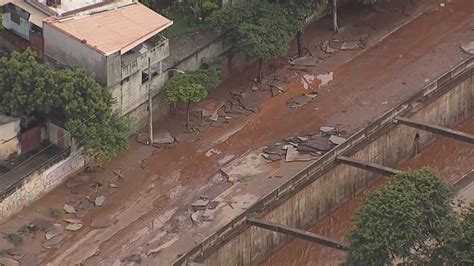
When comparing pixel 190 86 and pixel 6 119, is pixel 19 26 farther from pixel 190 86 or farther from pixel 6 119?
pixel 190 86

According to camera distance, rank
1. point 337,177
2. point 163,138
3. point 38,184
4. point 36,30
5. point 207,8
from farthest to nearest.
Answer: point 207,8 → point 163,138 → point 36,30 → point 337,177 → point 38,184

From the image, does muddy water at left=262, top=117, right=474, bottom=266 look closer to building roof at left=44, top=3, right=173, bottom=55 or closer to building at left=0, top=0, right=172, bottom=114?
building at left=0, top=0, right=172, bottom=114

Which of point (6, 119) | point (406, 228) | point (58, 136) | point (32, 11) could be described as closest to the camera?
point (406, 228)

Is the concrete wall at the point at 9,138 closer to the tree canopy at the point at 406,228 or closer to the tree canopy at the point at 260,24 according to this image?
the tree canopy at the point at 260,24

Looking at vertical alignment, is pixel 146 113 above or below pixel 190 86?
below

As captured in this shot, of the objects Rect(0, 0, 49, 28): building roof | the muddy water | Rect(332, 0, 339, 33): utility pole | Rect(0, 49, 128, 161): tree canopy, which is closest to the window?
Rect(0, 0, 49, 28): building roof

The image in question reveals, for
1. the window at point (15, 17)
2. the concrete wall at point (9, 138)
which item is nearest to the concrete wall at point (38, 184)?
the concrete wall at point (9, 138)

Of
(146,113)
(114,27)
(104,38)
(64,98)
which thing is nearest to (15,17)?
(114,27)
